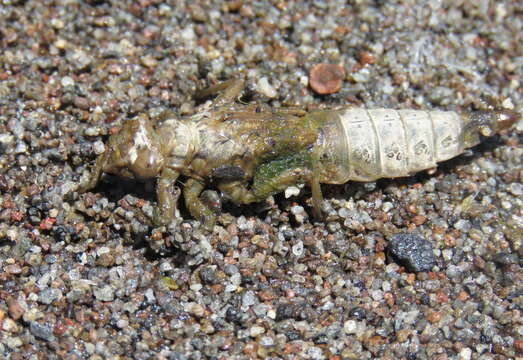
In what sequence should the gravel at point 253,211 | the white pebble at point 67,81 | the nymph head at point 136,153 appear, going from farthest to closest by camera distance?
the white pebble at point 67,81 < the nymph head at point 136,153 < the gravel at point 253,211

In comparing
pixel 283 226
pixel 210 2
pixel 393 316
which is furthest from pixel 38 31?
pixel 393 316

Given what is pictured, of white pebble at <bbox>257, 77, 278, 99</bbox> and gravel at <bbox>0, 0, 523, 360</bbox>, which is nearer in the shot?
gravel at <bbox>0, 0, 523, 360</bbox>

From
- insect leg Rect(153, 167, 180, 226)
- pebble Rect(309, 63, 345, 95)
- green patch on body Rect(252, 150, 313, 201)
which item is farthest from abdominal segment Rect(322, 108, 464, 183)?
insect leg Rect(153, 167, 180, 226)

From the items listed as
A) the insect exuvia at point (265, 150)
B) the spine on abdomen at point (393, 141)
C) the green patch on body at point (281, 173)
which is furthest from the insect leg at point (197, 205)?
the spine on abdomen at point (393, 141)

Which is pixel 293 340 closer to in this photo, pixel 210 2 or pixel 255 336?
pixel 255 336

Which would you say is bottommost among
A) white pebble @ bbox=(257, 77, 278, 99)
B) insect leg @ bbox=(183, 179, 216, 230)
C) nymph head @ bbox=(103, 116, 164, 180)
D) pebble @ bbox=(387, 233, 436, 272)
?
pebble @ bbox=(387, 233, 436, 272)

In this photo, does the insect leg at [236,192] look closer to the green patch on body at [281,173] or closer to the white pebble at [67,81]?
the green patch on body at [281,173]

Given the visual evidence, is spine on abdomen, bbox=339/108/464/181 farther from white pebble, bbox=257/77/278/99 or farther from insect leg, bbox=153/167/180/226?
insect leg, bbox=153/167/180/226

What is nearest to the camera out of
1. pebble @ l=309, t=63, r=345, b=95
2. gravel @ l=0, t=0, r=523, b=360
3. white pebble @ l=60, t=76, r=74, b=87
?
gravel @ l=0, t=0, r=523, b=360
